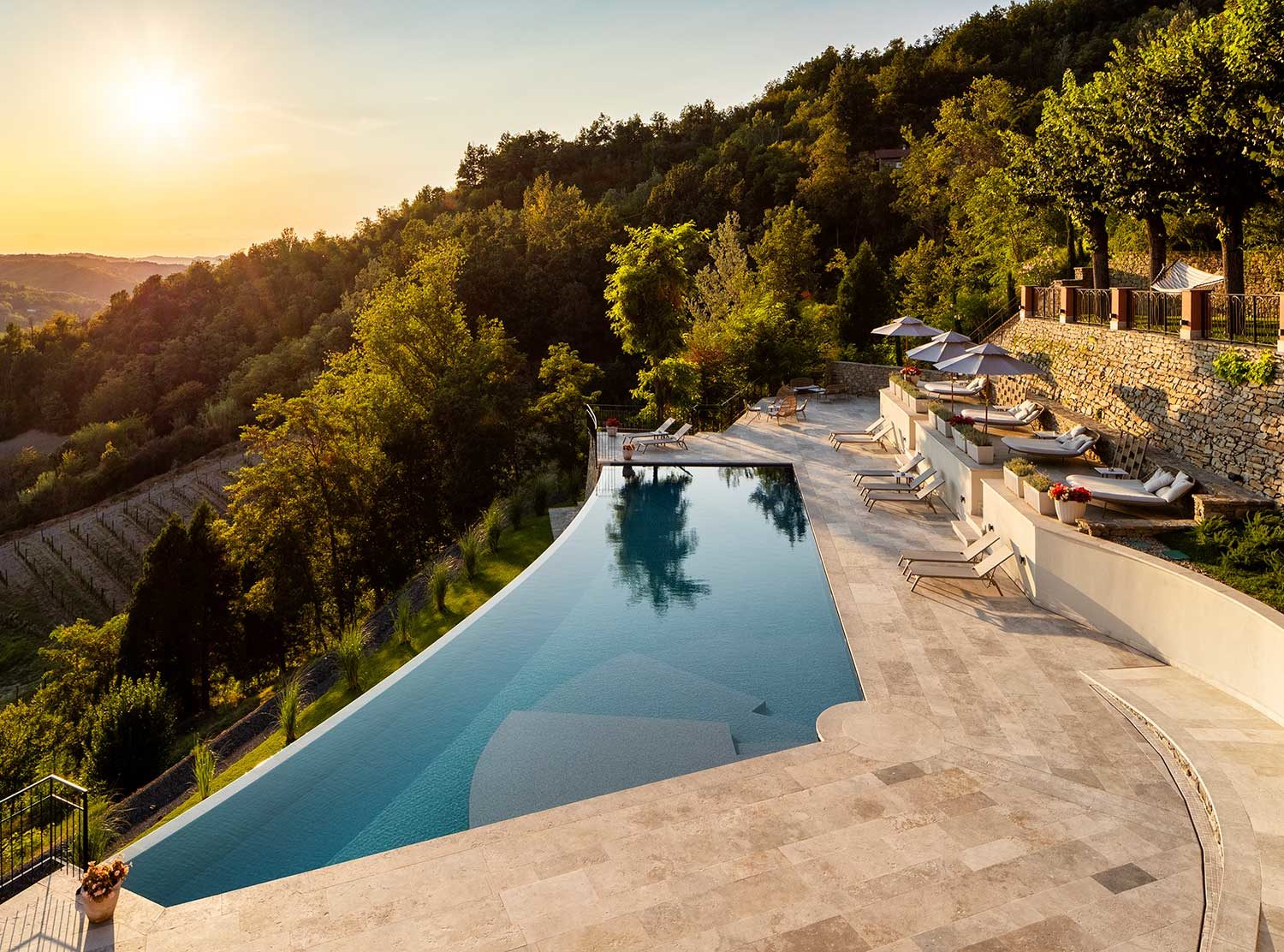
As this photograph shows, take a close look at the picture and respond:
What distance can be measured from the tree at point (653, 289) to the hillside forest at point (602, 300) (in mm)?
87

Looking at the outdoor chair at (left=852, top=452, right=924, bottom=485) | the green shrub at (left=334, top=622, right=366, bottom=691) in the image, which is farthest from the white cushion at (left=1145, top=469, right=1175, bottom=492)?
the green shrub at (left=334, top=622, right=366, bottom=691)

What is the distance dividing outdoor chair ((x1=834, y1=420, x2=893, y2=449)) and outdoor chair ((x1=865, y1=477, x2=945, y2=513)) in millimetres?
5209

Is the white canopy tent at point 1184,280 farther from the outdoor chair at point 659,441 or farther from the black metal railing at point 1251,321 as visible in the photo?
the outdoor chair at point 659,441

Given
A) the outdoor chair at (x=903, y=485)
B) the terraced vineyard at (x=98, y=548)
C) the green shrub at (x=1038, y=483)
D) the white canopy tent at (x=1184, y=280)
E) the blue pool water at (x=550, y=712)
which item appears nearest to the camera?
the blue pool water at (x=550, y=712)

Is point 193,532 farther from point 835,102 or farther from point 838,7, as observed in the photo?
point 835,102

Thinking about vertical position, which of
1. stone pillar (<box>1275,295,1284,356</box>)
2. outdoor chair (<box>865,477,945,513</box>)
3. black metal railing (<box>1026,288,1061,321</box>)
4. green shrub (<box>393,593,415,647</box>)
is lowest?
green shrub (<box>393,593,415,647</box>)

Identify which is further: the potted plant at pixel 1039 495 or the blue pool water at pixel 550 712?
the potted plant at pixel 1039 495

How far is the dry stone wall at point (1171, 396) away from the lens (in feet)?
33.4

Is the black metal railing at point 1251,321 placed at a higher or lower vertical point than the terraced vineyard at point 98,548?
higher

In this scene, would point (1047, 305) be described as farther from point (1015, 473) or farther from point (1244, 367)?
point (1015, 473)

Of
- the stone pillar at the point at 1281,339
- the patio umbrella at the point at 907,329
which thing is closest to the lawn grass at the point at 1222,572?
the stone pillar at the point at 1281,339

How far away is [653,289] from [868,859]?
837 inches

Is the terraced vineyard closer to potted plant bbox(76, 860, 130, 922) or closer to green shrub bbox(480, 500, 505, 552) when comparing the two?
green shrub bbox(480, 500, 505, 552)

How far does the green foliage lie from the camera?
10125 mm
